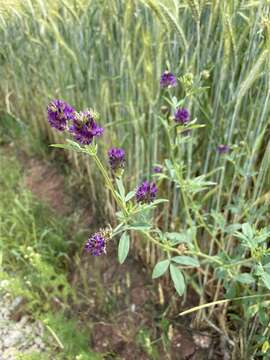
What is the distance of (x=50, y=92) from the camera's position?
1636 mm

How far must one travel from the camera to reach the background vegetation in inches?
37.3

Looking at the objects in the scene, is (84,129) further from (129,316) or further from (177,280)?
(129,316)

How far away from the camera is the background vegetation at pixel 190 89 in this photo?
0.95 metres

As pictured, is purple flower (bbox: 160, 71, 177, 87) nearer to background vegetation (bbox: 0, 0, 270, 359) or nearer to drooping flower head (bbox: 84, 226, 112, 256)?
background vegetation (bbox: 0, 0, 270, 359)

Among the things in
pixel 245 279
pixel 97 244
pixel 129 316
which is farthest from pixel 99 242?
pixel 129 316

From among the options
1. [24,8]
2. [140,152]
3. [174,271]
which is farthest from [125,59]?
[174,271]

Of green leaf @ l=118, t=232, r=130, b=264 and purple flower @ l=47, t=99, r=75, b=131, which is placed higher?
purple flower @ l=47, t=99, r=75, b=131

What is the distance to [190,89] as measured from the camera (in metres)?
0.88

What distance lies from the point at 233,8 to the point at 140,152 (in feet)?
1.70

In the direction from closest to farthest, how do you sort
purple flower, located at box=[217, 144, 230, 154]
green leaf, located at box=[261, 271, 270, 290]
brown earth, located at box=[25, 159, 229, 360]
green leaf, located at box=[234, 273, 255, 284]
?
1. green leaf, located at box=[261, 271, 270, 290]
2. green leaf, located at box=[234, 273, 255, 284]
3. purple flower, located at box=[217, 144, 230, 154]
4. brown earth, located at box=[25, 159, 229, 360]

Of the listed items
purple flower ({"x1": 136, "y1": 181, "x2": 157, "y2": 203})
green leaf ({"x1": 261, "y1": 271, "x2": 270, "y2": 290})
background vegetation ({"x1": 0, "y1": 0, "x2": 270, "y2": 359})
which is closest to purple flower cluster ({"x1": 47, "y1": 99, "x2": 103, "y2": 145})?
purple flower ({"x1": 136, "y1": 181, "x2": 157, "y2": 203})

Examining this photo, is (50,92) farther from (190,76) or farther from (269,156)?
(269,156)

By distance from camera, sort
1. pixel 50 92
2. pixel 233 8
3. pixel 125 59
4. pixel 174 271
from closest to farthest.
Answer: pixel 174 271, pixel 233 8, pixel 125 59, pixel 50 92

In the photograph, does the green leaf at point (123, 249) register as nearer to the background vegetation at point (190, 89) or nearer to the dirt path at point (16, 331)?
the background vegetation at point (190, 89)
